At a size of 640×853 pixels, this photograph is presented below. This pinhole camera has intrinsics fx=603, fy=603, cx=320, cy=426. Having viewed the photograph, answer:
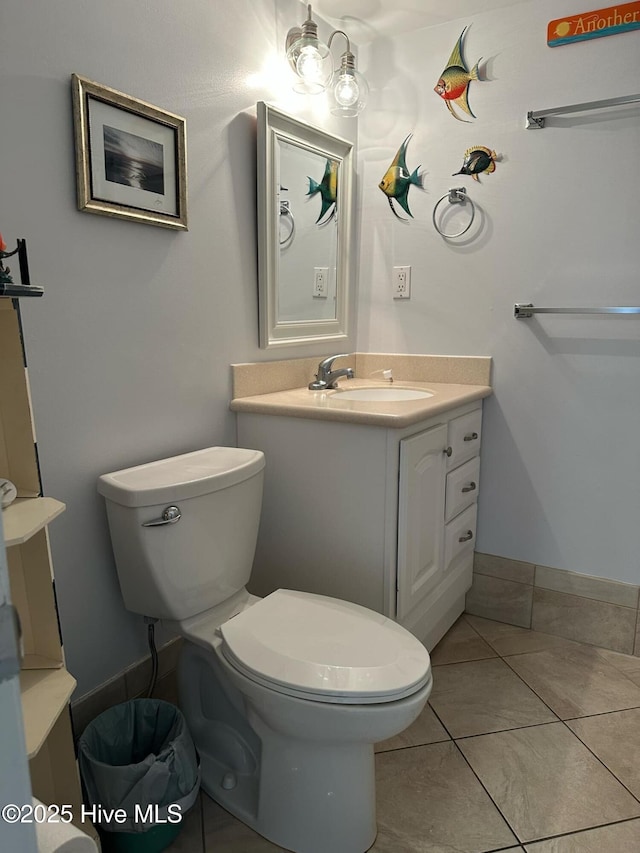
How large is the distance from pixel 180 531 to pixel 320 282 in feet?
3.81

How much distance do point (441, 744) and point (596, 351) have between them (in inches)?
50.5

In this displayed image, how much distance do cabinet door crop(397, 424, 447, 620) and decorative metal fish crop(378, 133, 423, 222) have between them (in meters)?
0.95

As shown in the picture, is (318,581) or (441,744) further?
(318,581)

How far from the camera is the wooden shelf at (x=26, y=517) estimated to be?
887 millimetres

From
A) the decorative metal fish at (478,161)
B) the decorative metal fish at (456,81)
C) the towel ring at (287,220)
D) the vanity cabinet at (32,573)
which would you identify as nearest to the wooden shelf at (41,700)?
the vanity cabinet at (32,573)

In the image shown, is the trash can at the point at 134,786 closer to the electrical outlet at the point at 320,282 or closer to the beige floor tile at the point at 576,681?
the beige floor tile at the point at 576,681

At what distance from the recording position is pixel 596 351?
196cm

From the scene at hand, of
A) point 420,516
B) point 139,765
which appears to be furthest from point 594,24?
point 139,765

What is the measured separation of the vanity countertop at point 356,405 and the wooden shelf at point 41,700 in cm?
88

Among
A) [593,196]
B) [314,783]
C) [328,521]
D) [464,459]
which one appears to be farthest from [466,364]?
[314,783]

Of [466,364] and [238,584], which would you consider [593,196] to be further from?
[238,584]

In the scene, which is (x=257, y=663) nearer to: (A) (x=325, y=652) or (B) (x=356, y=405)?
(A) (x=325, y=652)

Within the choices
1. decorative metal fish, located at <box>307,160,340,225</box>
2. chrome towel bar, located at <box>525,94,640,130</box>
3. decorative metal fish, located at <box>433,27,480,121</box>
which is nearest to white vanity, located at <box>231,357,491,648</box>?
decorative metal fish, located at <box>307,160,340,225</box>

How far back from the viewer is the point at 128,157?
4.69 feet
